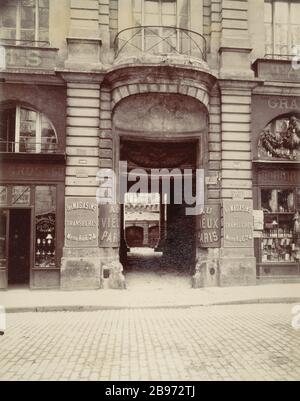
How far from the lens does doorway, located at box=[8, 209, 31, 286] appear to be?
44.7ft

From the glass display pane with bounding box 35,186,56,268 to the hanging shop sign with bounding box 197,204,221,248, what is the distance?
4.76 m

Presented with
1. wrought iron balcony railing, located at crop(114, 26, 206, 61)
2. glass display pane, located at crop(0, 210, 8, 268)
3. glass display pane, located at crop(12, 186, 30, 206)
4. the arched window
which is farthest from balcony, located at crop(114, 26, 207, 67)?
glass display pane, located at crop(0, 210, 8, 268)

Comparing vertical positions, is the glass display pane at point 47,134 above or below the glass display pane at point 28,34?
below

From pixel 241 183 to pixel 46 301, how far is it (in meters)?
7.07

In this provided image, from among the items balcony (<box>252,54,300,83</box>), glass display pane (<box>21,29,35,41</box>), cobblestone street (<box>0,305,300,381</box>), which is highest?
glass display pane (<box>21,29,35,41</box>)

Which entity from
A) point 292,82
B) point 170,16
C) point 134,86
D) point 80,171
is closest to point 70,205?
point 80,171

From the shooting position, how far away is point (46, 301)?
10789 millimetres

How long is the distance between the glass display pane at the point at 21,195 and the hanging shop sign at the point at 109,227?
2.27 meters

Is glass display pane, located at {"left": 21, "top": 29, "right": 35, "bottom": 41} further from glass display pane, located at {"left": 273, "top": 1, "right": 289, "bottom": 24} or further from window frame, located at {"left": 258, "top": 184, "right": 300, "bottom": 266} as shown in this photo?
window frame, located at {"left": 258, "top": 184, "right": 300, "bottom": 266}

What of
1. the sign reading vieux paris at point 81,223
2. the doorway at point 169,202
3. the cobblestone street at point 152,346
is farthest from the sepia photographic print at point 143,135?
the cobblestone street at point 152,346

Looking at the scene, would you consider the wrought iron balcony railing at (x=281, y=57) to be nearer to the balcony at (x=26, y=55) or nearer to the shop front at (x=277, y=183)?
the shop front at (x=277, y=183)

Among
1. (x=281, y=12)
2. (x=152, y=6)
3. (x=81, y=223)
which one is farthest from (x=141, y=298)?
(x=281, y=12)

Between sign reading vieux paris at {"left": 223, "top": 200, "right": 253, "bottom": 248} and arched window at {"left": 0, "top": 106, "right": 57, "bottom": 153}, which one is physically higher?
arched window at {"left": 0, "top": 106, "right": 57, "bottom": 153}

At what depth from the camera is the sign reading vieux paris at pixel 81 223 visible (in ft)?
42.1
